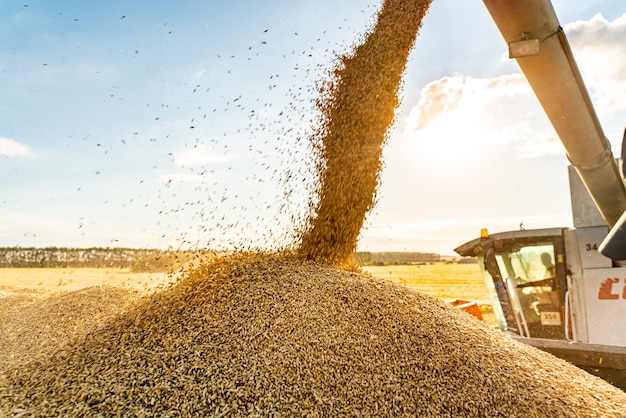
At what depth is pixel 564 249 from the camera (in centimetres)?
443

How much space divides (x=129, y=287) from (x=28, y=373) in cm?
332

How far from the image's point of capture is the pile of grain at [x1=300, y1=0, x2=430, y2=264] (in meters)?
4.48

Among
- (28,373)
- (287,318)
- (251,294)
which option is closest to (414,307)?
(287,318)

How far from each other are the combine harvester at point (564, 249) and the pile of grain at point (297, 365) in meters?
1.01

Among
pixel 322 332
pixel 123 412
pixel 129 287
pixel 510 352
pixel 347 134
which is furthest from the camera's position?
pixel 129 287

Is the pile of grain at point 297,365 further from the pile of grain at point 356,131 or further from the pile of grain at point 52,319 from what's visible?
the pile of grain at point 356,131

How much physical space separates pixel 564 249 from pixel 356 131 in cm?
232

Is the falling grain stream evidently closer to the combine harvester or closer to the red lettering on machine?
the combine harvester

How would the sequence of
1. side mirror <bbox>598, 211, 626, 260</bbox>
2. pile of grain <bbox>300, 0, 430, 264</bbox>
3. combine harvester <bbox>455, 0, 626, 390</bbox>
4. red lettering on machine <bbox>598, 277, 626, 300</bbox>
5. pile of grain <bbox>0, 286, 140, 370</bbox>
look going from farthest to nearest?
1. pile of grain <bbox>300, 0, 430, 264</bbox>
2. red lettering on machine <bbox>598, 277, 626, 300</bbox>
3. pile of grain <bbox>0, 286, 140, 370</bbox>
4. combine harvester <bbox>455, 0, 626, 390</bbox>
5. side mirror <bbox>598, 211, 626, 260</bbox>

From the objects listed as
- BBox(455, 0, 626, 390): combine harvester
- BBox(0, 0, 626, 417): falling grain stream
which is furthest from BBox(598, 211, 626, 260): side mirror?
BBox(455, 0, 626, 390): combine harvester

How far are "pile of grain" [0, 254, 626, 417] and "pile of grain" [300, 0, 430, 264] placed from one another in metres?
1.02

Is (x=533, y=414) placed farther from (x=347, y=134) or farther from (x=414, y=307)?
(x=347, y=134)

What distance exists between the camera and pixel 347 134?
4.61 m

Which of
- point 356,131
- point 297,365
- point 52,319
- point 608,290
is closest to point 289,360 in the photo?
point 297,365
